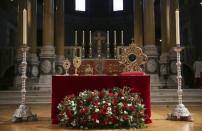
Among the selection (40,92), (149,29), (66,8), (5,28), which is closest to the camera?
(40,92)

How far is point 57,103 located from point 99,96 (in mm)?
945

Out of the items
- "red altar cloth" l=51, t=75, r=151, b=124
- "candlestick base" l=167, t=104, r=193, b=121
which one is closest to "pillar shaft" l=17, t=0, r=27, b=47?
"red altar cloth" l=51, t=75, r=151, b=124

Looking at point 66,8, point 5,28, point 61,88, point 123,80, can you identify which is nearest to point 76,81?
point 61,88

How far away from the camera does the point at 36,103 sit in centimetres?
1208

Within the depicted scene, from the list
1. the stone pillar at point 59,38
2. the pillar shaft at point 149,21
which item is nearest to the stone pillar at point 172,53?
the pillar shaft at point 149,21

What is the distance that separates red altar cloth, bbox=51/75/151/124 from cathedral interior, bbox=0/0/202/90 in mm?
4783

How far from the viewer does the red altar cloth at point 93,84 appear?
6.96m

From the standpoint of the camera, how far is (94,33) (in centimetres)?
2178

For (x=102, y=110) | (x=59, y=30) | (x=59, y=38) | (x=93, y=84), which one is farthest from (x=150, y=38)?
(x=102, y=110)

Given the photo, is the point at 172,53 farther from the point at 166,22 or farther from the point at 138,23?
the point at 138,23

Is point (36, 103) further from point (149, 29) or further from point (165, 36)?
point (165, 36)

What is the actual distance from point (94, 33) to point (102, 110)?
15.6m

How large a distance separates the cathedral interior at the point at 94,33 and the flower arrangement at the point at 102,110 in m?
5.23

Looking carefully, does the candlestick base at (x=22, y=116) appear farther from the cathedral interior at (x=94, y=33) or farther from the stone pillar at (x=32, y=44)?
the stone pillar at (x=32, y=44)
